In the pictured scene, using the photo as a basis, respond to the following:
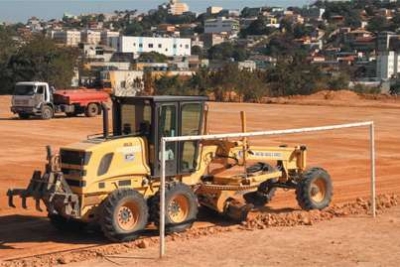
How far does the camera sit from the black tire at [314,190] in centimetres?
1323

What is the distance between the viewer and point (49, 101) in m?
39.1

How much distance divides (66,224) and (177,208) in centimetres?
169

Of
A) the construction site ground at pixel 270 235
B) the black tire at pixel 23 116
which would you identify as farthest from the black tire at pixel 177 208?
the black tire at pixel 23 116

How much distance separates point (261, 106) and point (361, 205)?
121 ft

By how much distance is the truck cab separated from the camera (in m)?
38.5

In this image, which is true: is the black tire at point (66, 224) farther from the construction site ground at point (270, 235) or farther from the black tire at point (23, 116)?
the black tire at point (23, 116)

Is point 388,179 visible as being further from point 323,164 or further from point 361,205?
point 361,205

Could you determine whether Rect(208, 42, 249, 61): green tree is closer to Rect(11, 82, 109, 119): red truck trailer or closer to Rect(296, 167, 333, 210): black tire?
Rect(11, 82, 109, 119): red truck trailer

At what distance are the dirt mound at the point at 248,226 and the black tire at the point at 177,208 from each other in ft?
0.46

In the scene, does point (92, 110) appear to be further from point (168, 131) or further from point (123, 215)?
point (123, 215)

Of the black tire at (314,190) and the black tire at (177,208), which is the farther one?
the black tire at (314,190)

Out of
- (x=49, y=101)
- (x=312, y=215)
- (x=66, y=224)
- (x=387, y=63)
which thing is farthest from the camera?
(x=387, y=63)

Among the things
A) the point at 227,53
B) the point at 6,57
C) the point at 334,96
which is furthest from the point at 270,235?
the point at 227,53

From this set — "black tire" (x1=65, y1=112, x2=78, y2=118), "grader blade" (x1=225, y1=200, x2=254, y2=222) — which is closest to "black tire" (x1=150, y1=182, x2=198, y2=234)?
"grader blade" (x1=225, y1=200, x2=254, y2=222)
